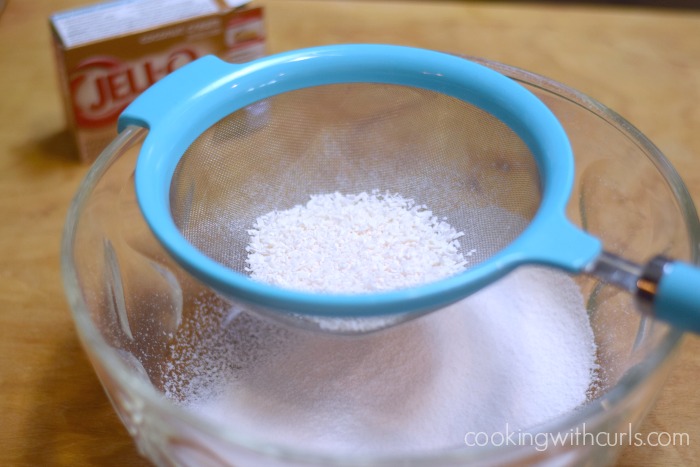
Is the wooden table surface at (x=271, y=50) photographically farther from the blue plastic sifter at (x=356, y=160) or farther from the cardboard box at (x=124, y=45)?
the blue plastic sifter at (x=356, y=160)

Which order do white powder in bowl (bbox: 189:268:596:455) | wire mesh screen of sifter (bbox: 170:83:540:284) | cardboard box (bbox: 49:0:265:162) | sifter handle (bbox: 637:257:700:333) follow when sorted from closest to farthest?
sifter handle (bbox: 637:257:700:333) → white powder in bowl (bbox: 189:268:596:455) → wire mesh screen of sifter (bbox: 170:83:540:284) → cardboard box (bbox: 49:0:265:162)

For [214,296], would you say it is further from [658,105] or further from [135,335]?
[658,105]

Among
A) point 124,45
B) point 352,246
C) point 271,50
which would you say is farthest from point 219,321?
point 271,50

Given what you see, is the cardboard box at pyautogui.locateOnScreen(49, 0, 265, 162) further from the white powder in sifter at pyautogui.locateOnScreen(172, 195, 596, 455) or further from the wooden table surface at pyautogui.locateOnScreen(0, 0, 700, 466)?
the white powder in sifter at pyautogui.locateOnScreen(172, 195, 596, 455)

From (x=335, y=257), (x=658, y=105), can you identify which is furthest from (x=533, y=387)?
(x=658, y=105)

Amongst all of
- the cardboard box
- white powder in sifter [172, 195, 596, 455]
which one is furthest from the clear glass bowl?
the cardboard box

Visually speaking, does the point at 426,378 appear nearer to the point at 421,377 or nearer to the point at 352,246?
the point at 421,377
